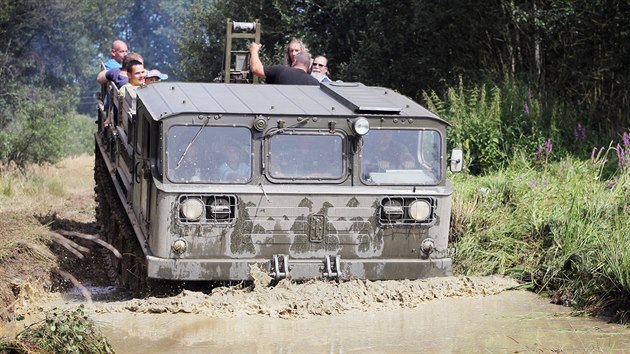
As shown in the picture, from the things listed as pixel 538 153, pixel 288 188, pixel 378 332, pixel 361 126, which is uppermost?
pixel 361 126

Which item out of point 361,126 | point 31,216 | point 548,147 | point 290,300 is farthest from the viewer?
point 31,216

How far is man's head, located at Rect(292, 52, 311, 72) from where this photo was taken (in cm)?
1348

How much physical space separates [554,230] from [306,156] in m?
2.77

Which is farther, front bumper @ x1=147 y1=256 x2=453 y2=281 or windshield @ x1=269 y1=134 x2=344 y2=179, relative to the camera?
windshield @ x1=269 y1=134 x2=344 y2=179

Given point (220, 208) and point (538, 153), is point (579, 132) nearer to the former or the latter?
point (538, 153)

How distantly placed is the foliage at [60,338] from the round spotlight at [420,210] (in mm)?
3289

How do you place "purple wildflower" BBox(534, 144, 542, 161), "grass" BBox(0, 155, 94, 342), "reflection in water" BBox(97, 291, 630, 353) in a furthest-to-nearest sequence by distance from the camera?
"purple wildflower" BBox(534, 144, 542, 161)
"grass" BBox(0, 155, 94, 342)
"reflection in water" BBox(97, 291, 630, 353)

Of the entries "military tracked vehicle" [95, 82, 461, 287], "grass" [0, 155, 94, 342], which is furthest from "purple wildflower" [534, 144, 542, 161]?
"grass" [0, 155, 94, 342]

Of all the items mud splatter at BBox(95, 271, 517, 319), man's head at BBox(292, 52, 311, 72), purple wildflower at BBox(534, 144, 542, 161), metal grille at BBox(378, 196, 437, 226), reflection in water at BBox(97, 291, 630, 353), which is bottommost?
reflection in water at BBox(97, 291, 630, 353)

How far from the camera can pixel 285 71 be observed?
1316 cm

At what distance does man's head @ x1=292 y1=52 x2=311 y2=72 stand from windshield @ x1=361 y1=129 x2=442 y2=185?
2473mm

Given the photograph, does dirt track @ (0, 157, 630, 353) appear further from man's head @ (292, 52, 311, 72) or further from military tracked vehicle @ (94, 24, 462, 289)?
man's head @ (292, 52, 311, 72)

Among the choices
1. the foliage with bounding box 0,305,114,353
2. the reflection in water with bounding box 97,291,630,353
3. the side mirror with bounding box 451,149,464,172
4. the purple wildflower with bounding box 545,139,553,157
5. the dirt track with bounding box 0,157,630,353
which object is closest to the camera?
the foliage with bounding box 0,305,114,353

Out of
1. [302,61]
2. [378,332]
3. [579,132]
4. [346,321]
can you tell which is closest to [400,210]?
[346,321]
